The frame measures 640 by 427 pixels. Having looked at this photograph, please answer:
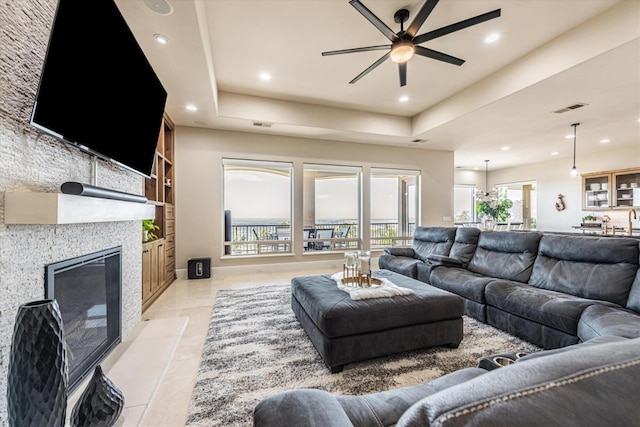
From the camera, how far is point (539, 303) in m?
2.26

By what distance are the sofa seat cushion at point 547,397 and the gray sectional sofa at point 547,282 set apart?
1.86 meters

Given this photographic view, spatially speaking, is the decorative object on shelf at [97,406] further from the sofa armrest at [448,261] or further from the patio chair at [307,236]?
the patio chair at [307,236]

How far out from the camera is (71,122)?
4.60 ft

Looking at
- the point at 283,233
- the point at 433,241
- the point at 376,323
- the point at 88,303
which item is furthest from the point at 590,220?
the point at 88,303

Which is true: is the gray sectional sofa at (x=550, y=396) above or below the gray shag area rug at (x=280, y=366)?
above

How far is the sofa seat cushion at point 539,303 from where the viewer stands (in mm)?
2045

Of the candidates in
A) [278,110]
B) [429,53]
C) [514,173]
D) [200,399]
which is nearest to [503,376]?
[200,399]

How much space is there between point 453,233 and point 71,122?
4.24 meters

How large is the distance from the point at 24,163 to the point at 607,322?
11.3 feet

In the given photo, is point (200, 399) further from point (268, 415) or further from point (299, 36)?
point (299, 36)

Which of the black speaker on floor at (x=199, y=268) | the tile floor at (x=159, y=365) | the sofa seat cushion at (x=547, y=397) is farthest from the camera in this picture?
the black speaker on floor at (x=199, y=268)

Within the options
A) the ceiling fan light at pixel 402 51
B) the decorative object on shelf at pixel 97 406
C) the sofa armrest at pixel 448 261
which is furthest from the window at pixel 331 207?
the decorative object on shelf at pixel 97 406

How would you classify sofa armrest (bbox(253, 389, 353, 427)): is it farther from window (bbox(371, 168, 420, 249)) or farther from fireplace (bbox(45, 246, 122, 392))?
window (bbox(371, 168, 420, 249))

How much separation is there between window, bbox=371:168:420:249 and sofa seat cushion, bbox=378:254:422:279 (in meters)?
2.26
